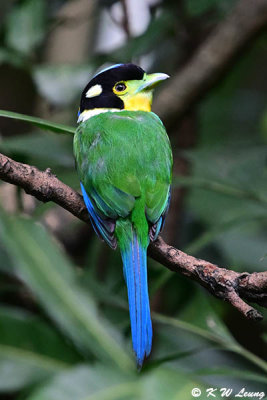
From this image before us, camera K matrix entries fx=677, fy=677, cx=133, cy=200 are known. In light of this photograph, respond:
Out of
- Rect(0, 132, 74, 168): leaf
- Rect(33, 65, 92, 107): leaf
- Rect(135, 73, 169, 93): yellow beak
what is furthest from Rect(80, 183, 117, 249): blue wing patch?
Rect(33, 65, 92, 107): leaf

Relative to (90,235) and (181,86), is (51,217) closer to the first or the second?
(90,235)

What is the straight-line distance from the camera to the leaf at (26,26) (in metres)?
3.71

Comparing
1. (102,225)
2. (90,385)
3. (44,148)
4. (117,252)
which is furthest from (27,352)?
(102,225)

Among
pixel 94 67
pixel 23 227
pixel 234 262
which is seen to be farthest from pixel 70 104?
pixel 234 262

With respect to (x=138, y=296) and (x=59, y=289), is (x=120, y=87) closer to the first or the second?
(x=59, y=289)

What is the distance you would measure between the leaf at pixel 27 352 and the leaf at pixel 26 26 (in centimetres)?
156

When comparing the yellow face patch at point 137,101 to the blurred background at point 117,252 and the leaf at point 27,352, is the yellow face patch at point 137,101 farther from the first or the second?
the leaf at point 27,352

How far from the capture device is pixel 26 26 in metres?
3.73

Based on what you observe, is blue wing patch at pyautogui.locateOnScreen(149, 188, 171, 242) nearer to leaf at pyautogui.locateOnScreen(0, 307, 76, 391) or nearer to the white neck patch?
the white neck patch

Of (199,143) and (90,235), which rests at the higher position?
(199,143)

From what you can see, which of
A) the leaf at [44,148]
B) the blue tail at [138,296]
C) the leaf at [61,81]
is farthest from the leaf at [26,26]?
the blue tail at [138,296]

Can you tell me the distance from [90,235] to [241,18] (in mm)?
1449

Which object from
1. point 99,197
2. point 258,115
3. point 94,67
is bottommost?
point 99,197

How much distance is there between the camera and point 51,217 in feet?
13.0
